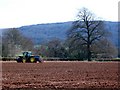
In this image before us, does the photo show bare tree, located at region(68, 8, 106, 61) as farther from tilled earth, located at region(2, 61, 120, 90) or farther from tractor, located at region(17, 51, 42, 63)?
tilled earth, located at region(2, 61, 120, 90)

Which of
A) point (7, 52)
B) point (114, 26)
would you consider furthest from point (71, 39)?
point (114, 26)

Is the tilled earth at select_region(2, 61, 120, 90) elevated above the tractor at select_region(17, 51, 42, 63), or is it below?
above

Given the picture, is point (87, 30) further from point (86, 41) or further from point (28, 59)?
point (28, 59)

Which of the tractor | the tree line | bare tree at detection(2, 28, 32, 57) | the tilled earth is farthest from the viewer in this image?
bare tree at detection(2, 28, 32, 57)

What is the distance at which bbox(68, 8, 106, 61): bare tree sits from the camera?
7362 centimetres

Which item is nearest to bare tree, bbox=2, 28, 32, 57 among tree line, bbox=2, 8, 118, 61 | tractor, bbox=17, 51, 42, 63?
tree line, bbox=2, 8, 118, 61

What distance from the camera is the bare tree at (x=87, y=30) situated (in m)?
73.6

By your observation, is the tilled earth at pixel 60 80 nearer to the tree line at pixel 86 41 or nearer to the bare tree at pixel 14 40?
the tree line at pixel 86 41

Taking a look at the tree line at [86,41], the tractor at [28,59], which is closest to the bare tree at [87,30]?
the tree line at [86,41]

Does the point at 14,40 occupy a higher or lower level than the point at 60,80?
higher

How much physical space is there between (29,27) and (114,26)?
173ft

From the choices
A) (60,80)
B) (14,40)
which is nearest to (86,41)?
(14,40)

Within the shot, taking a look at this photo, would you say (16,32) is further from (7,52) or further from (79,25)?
(79,25)

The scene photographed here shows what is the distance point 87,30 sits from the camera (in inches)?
3002
